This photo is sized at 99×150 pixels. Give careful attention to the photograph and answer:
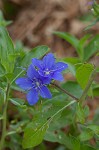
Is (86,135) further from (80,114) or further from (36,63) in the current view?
(36,63)

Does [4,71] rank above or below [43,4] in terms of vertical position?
above

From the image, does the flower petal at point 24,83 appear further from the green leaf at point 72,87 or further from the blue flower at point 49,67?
the green leaf at point 72,87

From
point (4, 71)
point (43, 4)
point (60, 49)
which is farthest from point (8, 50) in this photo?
point (43, 4)

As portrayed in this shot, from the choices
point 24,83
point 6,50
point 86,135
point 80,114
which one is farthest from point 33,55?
point 86,135

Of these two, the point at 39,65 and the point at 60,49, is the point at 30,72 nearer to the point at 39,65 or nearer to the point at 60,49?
the point at 39,65

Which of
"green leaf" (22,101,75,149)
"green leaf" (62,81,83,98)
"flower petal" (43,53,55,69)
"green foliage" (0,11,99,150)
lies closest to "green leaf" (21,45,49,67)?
"green foliage" (0,11,99,150)

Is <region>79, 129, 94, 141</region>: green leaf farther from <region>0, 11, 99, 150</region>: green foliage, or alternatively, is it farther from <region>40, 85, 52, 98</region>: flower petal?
<region>40, 85, 52, 98</region>: flower petal

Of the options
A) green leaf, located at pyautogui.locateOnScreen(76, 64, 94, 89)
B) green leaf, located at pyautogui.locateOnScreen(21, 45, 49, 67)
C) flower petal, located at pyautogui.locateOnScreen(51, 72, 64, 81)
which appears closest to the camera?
flower petal, located at pyautogui.locateOnScreen(51, 72, 64, 81)

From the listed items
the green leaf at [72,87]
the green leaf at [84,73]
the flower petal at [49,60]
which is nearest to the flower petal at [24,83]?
the flower petal at [49,60]
